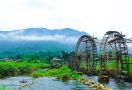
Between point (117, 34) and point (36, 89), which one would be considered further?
point (117, 34)

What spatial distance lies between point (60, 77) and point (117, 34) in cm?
1238

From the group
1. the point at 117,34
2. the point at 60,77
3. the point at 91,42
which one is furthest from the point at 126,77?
the point at 91,42

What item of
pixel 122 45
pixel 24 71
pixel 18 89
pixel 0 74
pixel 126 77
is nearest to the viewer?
pixel 18 89

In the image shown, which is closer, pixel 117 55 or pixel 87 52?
pixel 117 55

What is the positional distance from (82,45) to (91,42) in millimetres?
8816

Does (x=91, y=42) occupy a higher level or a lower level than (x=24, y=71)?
higher

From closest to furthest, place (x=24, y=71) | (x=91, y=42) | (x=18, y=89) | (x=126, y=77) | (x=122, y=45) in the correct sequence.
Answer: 1. (x=18, y=89)
2. (x=126, y=77)
3. (x=122, y=45)
4. (x=91, y=42)
5. (x=24, y=71)

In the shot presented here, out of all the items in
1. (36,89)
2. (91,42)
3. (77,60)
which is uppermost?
(91,42)

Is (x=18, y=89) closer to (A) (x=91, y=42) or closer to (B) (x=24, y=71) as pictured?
(A) (x=91, y=42)

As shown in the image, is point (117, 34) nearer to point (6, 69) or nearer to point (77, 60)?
point (77, 60)

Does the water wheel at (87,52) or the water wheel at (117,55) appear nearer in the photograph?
the water wheel at (117,55)

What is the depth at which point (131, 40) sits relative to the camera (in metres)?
37.1

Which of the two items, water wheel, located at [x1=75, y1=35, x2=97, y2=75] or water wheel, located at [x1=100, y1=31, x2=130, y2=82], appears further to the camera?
water wheel, located at [x1=75, y1=35, x2=97, y2=75]

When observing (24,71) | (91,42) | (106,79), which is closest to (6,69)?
(24,71)
